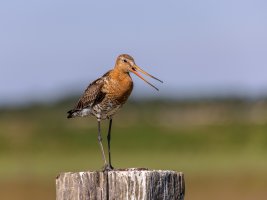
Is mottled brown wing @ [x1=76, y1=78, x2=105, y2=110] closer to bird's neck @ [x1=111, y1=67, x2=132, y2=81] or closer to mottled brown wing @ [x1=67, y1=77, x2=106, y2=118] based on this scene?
mottled brown wing @ [x1=67, y1=77, x2=106, y2=118]

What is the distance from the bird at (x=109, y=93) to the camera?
11125 mm

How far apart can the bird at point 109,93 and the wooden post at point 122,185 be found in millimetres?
4224

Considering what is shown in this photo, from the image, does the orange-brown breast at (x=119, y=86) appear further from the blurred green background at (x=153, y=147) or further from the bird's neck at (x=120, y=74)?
the blurred green background at (x=153, y=147)

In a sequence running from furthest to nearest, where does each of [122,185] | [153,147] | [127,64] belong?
[153,147]
[127,64]
[122,185]

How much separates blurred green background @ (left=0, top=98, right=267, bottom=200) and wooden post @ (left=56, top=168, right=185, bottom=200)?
16.3 metres

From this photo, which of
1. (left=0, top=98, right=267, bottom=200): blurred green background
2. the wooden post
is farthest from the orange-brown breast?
(left=0, top=98, right=267, bottom=200): blurred green background

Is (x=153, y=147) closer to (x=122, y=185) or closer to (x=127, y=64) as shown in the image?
(x=127, y=64)

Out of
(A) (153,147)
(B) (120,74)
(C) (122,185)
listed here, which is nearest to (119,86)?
(B) (120,74)

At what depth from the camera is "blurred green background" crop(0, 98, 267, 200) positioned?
1091 inches

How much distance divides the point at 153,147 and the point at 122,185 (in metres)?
36.6

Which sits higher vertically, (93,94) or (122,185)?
(93,94)

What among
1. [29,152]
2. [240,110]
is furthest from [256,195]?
[240,110]

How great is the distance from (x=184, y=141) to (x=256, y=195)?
1988cm

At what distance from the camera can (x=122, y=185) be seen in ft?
21.3
